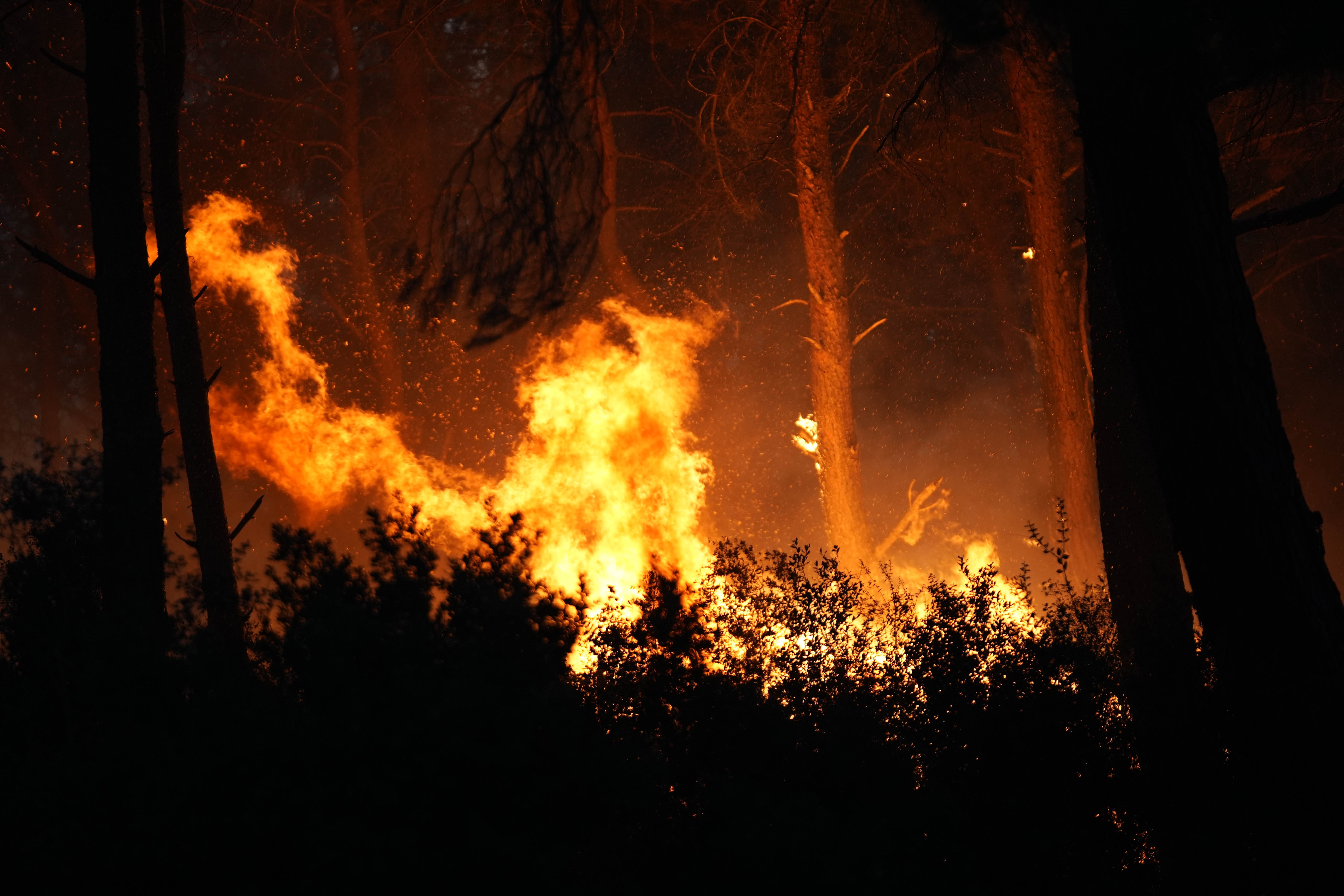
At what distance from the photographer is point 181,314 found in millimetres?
6770

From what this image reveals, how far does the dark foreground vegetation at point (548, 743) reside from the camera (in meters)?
3.25

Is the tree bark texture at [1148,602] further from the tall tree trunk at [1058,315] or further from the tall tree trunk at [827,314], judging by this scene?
the tall tree trunk at [827,314]

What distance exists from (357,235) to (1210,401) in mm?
15087

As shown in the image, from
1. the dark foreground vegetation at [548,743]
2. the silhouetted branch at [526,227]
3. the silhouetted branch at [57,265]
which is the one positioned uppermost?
the silhouetted branch at [526,227]

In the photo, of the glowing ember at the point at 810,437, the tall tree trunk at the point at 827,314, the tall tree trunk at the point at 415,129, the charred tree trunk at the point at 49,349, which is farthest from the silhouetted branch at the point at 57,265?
the charred tree trunk at the point at 49,349

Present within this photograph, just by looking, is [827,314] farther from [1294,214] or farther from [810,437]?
[1294,214]

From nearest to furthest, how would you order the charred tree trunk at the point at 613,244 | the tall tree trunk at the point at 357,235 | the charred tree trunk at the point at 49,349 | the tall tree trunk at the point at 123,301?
the tall tree trunk at the point at 123,301
the charred tree trunk at the point at 613,244
the tall tree trunk at the point at 357,235
the charred tree trunk at the point at 49,349

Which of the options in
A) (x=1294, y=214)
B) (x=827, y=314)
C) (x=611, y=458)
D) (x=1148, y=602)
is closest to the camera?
(x=1294, y=214)

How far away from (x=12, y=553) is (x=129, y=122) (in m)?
2.78

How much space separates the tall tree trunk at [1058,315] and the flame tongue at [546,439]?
5.81m

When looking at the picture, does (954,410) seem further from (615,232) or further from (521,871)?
(521,871)

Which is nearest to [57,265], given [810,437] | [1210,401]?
[1210,401]

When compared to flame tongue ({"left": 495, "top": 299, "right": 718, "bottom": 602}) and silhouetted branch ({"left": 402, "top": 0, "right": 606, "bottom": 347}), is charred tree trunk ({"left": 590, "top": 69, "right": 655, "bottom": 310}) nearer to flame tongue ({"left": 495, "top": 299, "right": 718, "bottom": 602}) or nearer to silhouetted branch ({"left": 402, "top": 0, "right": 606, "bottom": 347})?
flame tongue ({"left": 495, "top": 299, "right": 718, "bottom": 602})

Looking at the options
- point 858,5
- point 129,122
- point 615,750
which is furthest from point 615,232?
point 615,750
